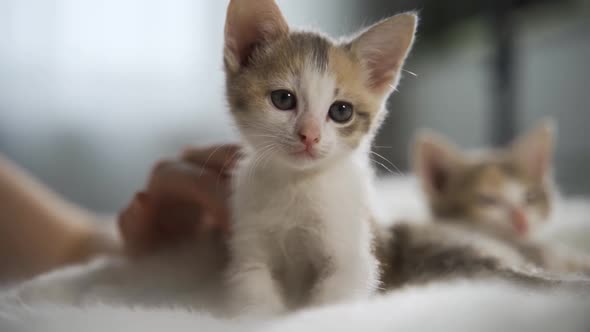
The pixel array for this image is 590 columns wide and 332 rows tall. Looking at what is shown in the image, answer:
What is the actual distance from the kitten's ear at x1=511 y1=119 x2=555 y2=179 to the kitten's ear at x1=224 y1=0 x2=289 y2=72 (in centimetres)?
89

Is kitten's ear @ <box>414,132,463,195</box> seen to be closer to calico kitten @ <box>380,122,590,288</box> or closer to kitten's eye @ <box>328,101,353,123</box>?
calico kitten @ <box>380,122,590,288</box>

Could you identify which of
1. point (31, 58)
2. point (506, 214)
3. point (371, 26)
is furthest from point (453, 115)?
point (31, 58)

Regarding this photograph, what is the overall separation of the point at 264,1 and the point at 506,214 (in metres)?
0.87

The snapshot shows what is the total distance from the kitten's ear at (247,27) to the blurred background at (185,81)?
0.16ft

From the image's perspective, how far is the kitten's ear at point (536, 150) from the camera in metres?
1.26

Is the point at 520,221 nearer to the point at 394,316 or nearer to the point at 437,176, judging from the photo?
the point at 437,176

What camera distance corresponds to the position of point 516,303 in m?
0.41

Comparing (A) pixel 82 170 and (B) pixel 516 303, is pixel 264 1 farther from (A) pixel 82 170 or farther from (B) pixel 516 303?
(A) pixel 82 170

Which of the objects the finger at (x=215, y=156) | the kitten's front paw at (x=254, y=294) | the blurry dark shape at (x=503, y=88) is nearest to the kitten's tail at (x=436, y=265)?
the kitten's front paw at (x=254, y=294)

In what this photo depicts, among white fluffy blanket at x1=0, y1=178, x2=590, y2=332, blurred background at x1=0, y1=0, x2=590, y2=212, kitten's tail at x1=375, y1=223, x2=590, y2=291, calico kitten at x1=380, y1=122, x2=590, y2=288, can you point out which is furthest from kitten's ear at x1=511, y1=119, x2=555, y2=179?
white fluffy blanket at x1=0, y1=178, x2=590, y2=332

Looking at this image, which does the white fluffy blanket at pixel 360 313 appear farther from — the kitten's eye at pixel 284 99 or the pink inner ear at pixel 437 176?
the pink inner ear at pixel 437 176

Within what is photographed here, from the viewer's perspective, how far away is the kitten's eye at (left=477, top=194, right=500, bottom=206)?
1.21m

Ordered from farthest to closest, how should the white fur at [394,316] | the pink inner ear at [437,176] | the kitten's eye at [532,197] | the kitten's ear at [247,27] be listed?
the pink inner ear at [437,176]
the kitten's eye at [532,197]
the kitten's ear at [247,27]
the white fur at [394,316]

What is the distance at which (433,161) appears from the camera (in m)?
1.36
